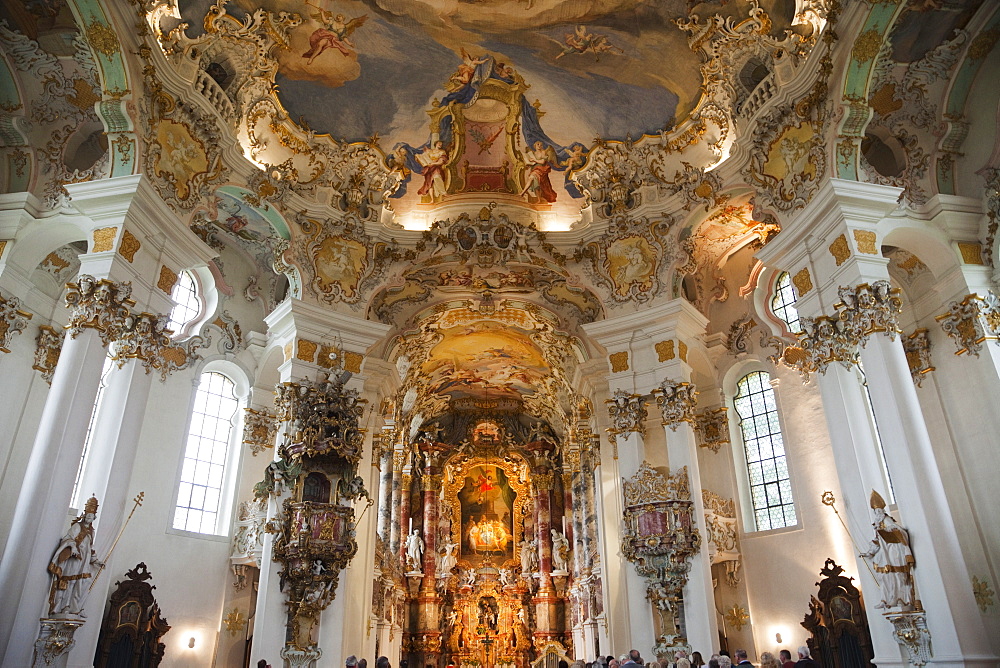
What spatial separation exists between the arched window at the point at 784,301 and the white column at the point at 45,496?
45.0 feet

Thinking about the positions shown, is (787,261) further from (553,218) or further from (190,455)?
(190,455)

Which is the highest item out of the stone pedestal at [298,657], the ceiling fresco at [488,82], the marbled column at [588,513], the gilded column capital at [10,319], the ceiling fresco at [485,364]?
the ceiling fresco at [488,82]

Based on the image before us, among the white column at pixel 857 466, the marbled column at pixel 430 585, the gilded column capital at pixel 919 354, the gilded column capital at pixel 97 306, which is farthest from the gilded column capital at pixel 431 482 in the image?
the white column at pixel 857 466

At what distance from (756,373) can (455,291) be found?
761cm

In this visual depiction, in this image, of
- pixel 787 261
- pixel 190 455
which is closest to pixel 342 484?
pixel 190 455

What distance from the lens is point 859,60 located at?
39.4 feet

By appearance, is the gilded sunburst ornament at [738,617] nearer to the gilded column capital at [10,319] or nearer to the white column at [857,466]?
the white column at [857,466]

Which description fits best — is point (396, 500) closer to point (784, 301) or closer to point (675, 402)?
point (675, 402)

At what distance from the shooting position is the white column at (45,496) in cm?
919

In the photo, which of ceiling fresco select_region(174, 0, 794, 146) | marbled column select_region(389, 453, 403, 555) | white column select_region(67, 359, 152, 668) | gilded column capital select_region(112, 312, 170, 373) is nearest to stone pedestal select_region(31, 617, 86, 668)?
white column select_region(67, 359, 152, 668)

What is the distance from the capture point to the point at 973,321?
12117mm

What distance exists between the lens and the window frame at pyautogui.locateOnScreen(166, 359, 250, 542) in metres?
15.6

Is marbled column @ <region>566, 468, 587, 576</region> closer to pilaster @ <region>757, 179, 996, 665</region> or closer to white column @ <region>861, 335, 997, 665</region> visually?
pilaster @ <region>757, 179, 996, 665</region>

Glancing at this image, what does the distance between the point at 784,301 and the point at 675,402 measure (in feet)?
13.8
